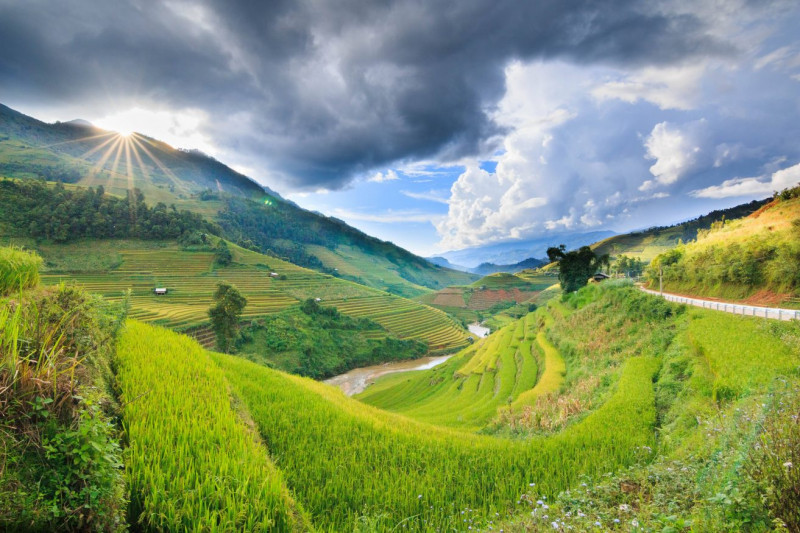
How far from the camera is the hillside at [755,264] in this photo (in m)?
15.8

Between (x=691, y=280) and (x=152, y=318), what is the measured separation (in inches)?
2742

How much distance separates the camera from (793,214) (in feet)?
69.9

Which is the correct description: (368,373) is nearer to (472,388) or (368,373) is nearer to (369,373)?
(369,373)

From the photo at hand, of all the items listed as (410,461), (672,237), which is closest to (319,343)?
(410,461)

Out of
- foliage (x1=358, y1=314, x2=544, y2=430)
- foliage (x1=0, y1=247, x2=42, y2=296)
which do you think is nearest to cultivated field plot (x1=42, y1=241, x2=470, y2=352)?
foliage (x1=358, y1=314, x2=544, y2=430)

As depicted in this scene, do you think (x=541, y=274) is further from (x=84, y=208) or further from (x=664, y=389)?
(x=84, y=208)

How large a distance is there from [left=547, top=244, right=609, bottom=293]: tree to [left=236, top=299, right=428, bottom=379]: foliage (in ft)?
129

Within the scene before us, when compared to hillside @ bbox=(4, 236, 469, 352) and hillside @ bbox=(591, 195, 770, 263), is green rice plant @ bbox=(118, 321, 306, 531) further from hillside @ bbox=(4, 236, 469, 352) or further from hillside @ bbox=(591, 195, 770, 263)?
hillside @ bbox=(591, 195, 770, 263)

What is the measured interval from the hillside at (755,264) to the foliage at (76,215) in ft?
389

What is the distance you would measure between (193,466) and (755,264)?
91.9ft

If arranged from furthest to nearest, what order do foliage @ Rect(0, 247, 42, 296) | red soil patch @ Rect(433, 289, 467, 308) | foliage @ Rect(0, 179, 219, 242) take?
red soil patch @ Rect(433, 289, 467, 308)
foliage @ Rect(0, 179, 219, 242)
foliage @ Rect(0, 247, 42, 296)

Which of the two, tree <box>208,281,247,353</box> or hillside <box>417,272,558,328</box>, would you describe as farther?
hillside <box>417,272,558,328</box>

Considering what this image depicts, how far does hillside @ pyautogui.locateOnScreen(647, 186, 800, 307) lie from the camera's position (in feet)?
51.8

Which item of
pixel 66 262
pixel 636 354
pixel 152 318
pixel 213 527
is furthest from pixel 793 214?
pixel 66 262
